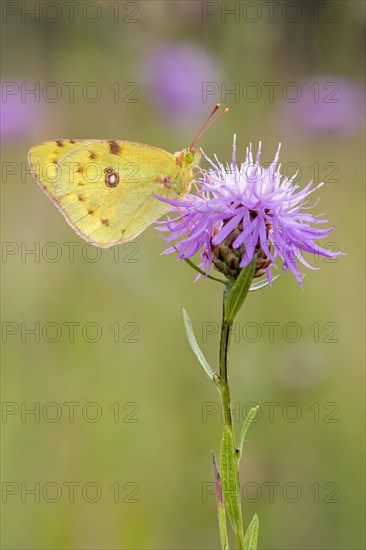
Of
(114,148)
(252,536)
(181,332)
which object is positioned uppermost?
(114,148)

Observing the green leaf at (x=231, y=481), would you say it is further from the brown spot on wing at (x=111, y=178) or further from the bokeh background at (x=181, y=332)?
the bokeh background at (x=181, y=332)

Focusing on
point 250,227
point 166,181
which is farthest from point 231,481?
point 166,181

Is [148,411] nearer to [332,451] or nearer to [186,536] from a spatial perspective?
[186,536]

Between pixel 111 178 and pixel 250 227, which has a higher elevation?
pixel 111 178

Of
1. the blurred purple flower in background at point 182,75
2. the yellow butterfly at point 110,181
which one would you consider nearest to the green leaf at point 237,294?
the yellow butterfly at point 110,181

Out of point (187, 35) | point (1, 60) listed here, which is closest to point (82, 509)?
point (187, 35)

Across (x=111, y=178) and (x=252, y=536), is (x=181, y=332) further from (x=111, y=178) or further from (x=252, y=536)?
(x=252, y=536)

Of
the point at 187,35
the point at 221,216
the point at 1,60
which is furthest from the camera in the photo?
the point at 1,60
